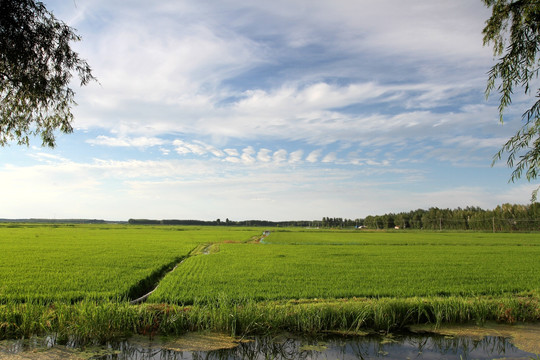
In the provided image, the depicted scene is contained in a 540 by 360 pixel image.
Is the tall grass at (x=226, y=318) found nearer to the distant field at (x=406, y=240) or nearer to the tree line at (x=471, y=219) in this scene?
the distant field at (x=406, y=240)

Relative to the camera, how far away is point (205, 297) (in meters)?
10.8

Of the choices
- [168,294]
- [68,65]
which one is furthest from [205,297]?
[68,65]

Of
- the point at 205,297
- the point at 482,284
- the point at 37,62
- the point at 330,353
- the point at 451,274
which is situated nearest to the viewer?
the point at 330,353

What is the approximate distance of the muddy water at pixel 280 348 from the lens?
618cm

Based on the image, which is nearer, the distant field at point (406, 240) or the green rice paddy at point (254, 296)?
the green rice paddy at point (254, 296)

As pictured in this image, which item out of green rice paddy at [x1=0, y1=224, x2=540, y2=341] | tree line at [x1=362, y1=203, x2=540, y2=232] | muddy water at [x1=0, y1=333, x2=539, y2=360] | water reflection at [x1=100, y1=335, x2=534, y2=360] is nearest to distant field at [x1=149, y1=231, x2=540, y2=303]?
green rice paddy at [x1=0, y1=224, x2=540, y2=341]

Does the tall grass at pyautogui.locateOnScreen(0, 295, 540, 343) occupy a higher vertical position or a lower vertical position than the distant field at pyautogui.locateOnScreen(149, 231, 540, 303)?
higher

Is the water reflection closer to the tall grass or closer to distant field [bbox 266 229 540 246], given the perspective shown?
the tall grass

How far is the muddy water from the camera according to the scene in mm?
6176

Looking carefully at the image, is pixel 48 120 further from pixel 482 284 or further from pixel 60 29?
pixel 482 284

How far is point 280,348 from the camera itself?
6602 mm

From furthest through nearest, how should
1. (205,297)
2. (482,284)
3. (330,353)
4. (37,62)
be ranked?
(482,284) < (205,297) < (37,62) < (330,353)

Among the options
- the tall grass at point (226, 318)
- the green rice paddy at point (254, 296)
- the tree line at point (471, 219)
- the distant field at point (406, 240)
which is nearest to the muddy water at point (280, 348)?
the tall grass at point (226, 318)

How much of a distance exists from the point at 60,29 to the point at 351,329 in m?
9.00
